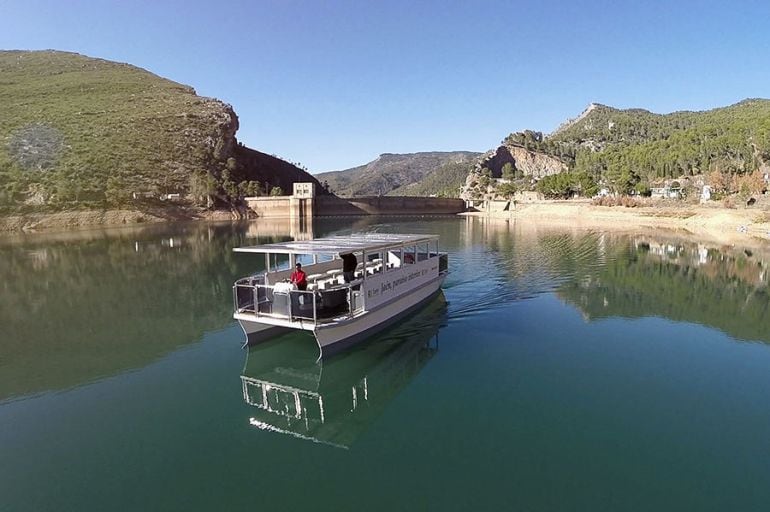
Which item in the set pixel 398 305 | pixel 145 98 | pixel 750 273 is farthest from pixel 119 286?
pixel 145 98

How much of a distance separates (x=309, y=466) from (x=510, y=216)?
109544mm

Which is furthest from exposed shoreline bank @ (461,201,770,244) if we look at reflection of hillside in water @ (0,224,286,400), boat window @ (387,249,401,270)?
reflection of hillside in water @ (0,224,286,400)

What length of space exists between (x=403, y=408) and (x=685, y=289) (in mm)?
22603

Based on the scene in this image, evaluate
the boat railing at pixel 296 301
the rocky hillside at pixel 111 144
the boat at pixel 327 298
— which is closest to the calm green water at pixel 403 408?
the boat at pixel 327 298

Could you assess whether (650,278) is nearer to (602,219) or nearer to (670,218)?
(670,218)

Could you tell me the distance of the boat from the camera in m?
14.1

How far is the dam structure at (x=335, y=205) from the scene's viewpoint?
112 metres

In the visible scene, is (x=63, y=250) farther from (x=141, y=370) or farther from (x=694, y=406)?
(x=694, y=406)

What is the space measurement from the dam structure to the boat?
308 ft

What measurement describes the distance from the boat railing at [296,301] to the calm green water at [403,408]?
160 centimetres

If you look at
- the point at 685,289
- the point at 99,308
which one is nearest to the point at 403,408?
the point at 99,308

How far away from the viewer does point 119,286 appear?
26.9 m

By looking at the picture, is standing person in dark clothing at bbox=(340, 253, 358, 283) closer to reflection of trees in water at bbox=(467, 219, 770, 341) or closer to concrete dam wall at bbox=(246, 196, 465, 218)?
reflection of trees in water at bbox=(467, 219, 770, 341)

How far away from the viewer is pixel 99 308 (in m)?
21.8
